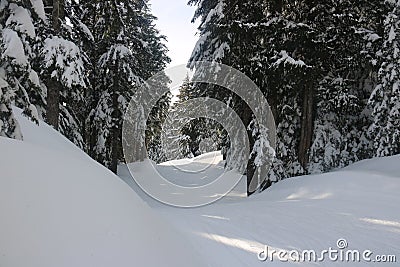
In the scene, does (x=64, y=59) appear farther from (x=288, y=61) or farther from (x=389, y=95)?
(x=389, y=95)

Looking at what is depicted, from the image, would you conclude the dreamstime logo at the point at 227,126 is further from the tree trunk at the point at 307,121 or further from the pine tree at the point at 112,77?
the tree trunk at the point at 307,121

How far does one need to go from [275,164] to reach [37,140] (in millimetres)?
7791

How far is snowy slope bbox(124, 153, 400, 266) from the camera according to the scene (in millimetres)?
5355

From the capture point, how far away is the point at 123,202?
13.4 ft

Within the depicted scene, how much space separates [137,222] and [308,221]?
13.2 ft

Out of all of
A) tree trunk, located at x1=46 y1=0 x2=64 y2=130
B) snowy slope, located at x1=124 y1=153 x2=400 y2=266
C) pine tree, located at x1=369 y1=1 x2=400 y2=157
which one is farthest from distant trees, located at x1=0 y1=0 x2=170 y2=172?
pine tree, located at x1=369 y1=1 x2=400 y2=157

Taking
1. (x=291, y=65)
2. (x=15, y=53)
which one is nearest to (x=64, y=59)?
(x=15, y=53)

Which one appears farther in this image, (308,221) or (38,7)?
(38,7)

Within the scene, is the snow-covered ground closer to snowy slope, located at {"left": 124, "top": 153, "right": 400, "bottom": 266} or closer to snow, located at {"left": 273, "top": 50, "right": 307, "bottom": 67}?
snowy slope, located at {"left": 124, "top": 153, "right": 400, "bottom": 266}

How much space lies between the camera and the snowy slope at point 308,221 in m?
5.36

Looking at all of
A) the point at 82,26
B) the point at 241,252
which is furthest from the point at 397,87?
the point at 82,26
